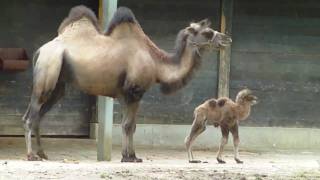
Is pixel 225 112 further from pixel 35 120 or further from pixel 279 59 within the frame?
pixel 279 59

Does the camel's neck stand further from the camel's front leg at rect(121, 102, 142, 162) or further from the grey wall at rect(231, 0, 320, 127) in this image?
the grey wall at rect(231, 0, 320, 127)

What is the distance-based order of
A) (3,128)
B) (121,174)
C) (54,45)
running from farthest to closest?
(3,128), (54,45), (121,174)

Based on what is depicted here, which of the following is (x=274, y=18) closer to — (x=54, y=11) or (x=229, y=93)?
(x=229, y=93)

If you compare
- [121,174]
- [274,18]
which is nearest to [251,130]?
[274,18]

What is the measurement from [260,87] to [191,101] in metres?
1.35

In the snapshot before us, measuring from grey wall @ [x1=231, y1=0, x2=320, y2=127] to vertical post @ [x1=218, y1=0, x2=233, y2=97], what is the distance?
0.20 m

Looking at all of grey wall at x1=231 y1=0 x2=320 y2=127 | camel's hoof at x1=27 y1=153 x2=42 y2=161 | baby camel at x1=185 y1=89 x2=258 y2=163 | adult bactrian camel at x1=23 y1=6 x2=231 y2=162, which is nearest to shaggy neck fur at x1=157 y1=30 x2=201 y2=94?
adult bactrian camel at x1=23 y1=6 x2=231 y2=162

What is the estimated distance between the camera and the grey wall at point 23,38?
14.3 metres

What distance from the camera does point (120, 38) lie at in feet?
36.7

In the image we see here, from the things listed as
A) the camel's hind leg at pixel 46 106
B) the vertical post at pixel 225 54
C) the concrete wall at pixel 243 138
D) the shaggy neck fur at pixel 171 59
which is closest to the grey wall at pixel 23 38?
the concrete wall at pixel 243 138

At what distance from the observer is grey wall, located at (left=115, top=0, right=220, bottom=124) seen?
46.9ft

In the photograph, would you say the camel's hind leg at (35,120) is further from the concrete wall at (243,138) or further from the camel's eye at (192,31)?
the concrete wall at (243,138)

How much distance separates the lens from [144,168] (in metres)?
9.46

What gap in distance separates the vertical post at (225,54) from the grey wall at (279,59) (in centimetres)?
20
